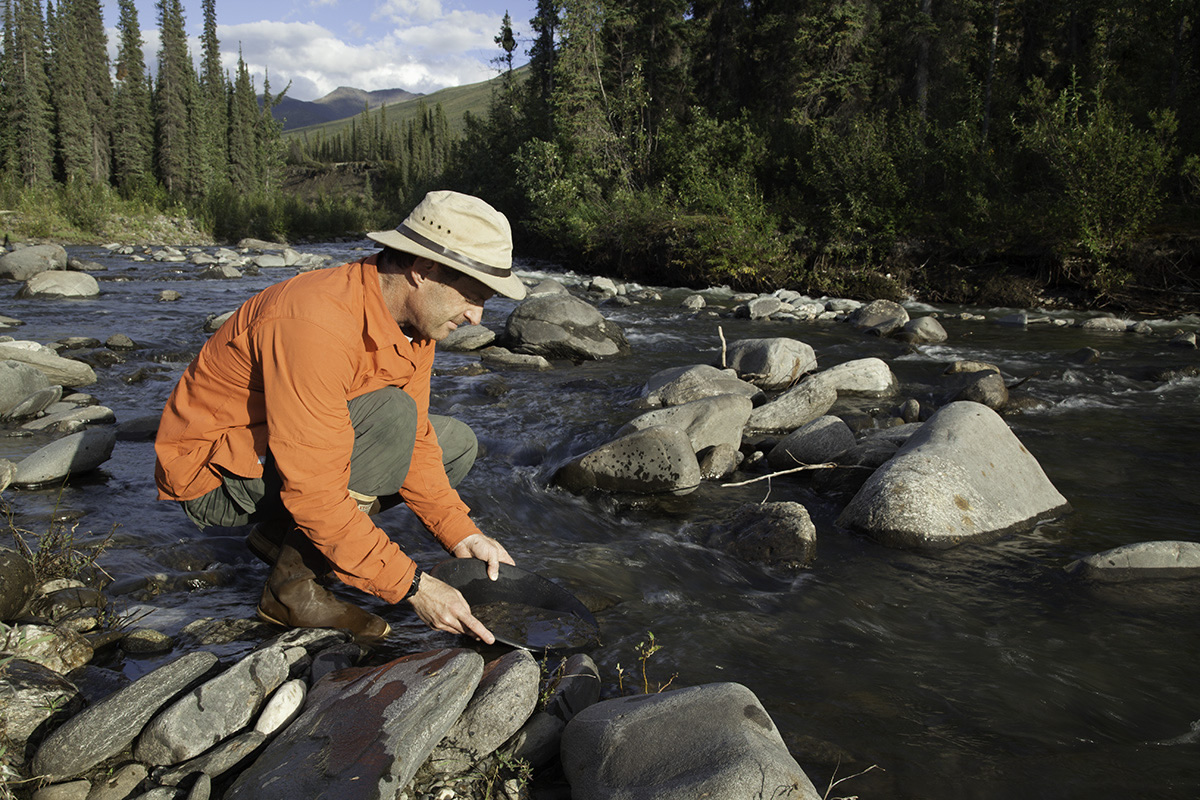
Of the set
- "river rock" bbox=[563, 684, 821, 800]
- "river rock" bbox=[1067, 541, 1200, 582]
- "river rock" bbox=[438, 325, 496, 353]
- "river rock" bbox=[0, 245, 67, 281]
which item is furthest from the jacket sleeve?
"river rock" bbox=[0, 245, 67, 281]

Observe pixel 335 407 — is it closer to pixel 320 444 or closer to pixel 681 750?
pixel 320 444

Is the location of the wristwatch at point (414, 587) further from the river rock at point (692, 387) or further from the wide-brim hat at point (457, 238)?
the river rock at point (692, 387)

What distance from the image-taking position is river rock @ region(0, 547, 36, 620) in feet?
10.1

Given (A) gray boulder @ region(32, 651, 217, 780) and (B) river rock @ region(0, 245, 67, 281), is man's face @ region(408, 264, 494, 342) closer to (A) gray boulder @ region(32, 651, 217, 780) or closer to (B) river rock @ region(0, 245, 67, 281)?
(A) gray boulder @ region(32, 651, 217, 780)

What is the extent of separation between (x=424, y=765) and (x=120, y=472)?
170 inches

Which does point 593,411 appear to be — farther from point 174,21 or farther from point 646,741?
point 174,21

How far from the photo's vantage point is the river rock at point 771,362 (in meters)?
9.02

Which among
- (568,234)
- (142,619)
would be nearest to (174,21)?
(568,234)

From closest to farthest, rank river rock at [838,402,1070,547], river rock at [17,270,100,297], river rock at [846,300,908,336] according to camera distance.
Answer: river rock at [838,402,1070,547]
river rock at [846,300,908,336]
river rock at [17,270,100,297]

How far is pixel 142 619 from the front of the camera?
3.34 metres

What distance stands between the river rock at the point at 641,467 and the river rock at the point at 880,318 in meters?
8.16

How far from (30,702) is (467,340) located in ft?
29.3

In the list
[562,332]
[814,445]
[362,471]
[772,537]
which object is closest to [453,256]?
[362,471]

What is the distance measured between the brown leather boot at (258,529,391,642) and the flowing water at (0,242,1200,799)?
0.94ft
